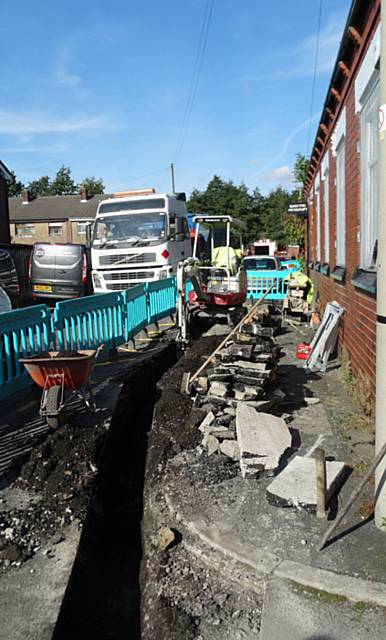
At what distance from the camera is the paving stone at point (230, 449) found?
4616 mm

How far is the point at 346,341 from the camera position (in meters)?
7.71

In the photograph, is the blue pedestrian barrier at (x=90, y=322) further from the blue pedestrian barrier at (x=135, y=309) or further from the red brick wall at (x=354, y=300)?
the red brick wall at (x=354, y=300)

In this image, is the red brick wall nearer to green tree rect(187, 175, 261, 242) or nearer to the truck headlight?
the truck headlight

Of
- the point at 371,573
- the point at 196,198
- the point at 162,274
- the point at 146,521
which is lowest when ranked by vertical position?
the point at 146,521

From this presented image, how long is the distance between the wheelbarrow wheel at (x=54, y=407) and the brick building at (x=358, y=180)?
10.2ft

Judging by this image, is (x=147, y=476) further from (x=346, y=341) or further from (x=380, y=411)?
(x=346, y=341)

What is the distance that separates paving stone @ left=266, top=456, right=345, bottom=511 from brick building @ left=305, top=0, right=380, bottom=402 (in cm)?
138

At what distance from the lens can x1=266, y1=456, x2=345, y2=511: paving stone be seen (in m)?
3.79

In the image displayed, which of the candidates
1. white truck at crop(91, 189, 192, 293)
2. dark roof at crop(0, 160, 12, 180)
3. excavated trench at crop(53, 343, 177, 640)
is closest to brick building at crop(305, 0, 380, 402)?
excavated trench at crop(53, 343, 177, 640)

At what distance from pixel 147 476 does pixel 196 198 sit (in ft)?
215

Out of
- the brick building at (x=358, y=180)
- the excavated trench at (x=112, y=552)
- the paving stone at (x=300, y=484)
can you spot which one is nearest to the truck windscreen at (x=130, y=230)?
the brick building at (x=358, y=180)

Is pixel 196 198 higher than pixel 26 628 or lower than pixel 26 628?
higher

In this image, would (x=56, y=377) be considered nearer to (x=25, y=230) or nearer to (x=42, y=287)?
(x=42, y=287)

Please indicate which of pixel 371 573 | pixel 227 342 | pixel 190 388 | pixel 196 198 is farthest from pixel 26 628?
pixel 196 198
